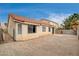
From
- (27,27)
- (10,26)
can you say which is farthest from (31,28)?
(10,26)

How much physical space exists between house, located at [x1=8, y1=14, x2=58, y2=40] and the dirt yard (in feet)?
0.24

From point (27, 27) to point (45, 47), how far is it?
0.35 m

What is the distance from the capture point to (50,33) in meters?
3.27

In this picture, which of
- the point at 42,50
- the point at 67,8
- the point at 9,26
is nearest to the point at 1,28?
the point at 9,26

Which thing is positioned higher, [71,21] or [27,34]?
[71,21]

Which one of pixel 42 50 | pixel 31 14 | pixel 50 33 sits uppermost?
pixel 31 14

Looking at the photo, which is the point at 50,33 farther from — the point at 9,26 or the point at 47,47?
the point at 9,26

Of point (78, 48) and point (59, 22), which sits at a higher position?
point (59, 22)

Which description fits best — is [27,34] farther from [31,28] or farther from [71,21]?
[71,21]

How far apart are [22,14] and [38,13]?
0.67 feet

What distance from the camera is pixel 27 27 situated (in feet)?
10.7

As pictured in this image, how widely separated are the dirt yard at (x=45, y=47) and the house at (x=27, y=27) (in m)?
0.07

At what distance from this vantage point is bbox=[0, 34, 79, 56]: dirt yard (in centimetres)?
321

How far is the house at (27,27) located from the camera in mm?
3213
